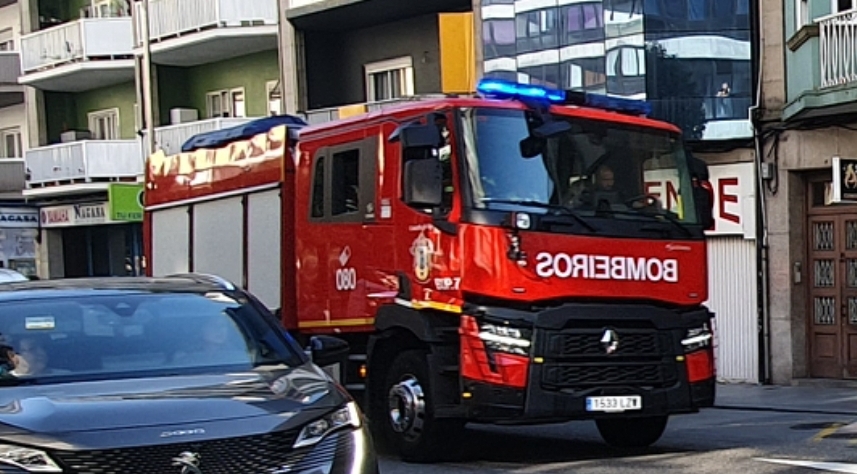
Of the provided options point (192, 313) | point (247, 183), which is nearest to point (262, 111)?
point (247, 183)

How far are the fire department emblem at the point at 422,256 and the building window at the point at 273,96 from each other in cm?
1856

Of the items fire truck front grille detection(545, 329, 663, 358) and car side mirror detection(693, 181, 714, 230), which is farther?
car side mirror detection(693, 181, 714, 230)

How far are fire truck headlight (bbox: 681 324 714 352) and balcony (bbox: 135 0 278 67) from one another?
60.8ft

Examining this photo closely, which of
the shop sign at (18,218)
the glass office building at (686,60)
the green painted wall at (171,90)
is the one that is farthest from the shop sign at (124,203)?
the glass office building at (686,60)

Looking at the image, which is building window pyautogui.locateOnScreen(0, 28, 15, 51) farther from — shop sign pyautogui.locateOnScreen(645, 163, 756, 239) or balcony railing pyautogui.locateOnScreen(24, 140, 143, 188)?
shop sign pyautogui.locateOnScreen(645, 163, 756, 239)

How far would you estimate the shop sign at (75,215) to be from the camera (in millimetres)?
33000

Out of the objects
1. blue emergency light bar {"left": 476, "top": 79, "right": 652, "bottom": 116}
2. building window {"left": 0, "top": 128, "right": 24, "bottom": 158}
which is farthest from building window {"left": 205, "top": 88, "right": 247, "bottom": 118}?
blue emergency light bar {"left": 476, "top": 79, "right": 652, "bottom": 116}

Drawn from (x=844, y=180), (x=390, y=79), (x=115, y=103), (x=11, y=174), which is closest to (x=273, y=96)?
(x=390, y=79)

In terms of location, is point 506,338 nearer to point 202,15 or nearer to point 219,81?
point 202,15

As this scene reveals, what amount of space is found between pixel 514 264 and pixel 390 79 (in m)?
16.5

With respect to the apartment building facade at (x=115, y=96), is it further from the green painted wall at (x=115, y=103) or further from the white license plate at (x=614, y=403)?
the white license plate at (x=614, y=403)

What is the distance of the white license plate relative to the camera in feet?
31.3

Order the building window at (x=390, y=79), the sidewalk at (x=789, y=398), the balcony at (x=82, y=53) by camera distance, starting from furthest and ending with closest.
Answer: the balcony at (x=82, y=53) → the building window at (x=390, y=79) → the sidewalk at (x=789, y=398)

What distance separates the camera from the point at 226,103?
30.6 metres
